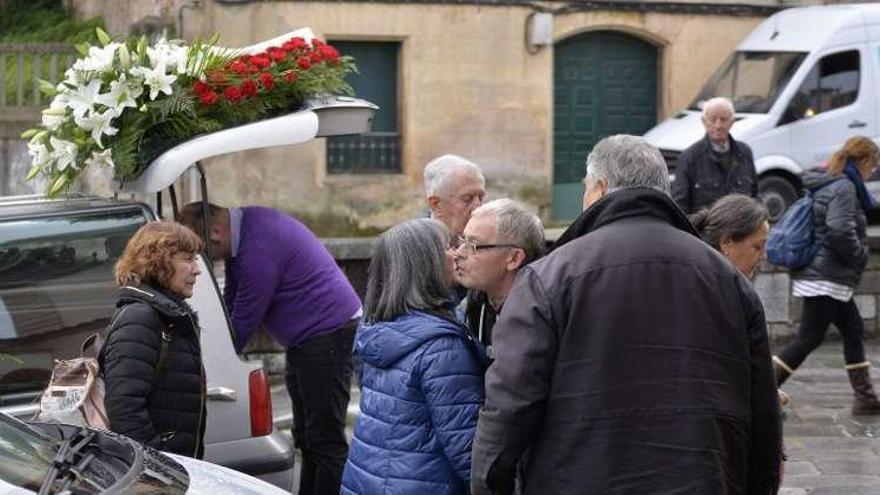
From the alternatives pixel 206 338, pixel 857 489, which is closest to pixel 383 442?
pixel 206 338

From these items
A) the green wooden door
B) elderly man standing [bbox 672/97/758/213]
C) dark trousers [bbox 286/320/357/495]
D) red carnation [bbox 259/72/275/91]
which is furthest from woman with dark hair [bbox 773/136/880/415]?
the green wooden door

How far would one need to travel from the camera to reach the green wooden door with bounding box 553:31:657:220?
2139 cm

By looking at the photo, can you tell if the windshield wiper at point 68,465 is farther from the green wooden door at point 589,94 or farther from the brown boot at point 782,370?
the green wooden door at point 589,94

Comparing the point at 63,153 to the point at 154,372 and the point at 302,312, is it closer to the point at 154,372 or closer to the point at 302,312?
the point at 302,312

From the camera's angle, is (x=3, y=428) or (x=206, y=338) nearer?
(x=3, y=428)

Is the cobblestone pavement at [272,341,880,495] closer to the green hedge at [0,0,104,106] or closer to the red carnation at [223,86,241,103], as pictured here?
the red carnation at [223,86,241,103]

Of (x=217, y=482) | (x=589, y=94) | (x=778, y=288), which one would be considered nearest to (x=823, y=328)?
(x=778, y=288)

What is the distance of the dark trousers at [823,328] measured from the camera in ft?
33.0

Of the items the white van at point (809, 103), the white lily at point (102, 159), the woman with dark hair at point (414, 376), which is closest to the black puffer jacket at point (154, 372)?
the woman with dark hair at point (414, 376)

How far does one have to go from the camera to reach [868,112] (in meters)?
18.6

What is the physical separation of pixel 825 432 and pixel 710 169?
7.05ft

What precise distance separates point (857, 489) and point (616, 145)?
439 cm

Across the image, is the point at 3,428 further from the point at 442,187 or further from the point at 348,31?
the point at 348,31

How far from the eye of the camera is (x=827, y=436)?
385 inches
